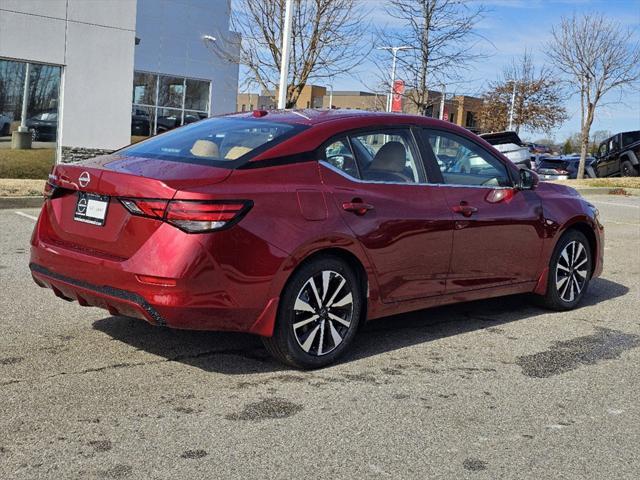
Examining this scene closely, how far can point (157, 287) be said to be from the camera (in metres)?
4.30

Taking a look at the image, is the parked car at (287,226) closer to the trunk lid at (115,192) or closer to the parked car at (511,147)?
the trunk lid at (115,192)

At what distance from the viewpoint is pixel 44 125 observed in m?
17.3

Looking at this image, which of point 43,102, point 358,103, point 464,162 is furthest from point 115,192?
point 358,103

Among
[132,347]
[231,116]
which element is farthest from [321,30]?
[132,347]

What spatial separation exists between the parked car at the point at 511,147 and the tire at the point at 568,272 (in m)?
8.47

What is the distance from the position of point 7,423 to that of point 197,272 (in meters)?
1.20

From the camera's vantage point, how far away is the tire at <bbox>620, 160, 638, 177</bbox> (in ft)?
98.6

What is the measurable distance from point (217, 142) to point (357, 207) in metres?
0.99

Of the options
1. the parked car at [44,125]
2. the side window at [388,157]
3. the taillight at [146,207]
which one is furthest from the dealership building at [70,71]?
the taillight at [146,207]

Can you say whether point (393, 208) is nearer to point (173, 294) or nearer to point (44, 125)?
point (173, 294)

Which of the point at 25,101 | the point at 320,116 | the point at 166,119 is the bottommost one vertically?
the point at 320,116

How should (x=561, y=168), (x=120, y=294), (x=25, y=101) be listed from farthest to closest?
(x=561, y=168)
(x=25, y=101)
(x=120, y=294)

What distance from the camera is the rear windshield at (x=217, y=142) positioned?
187 inches

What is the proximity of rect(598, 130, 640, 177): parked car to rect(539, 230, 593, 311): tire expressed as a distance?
24896 millimetres
